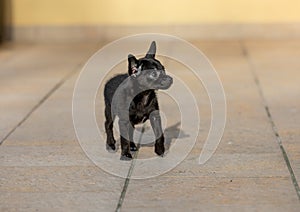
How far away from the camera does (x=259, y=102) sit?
8805 mm

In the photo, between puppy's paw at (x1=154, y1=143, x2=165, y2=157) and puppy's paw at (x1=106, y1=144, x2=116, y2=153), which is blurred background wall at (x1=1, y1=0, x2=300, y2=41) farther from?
puppy's paw at (x1=154, y1=143, x2=165, y2=157)

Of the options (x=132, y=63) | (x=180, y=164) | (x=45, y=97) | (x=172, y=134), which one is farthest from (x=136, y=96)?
(x=45, y=97)

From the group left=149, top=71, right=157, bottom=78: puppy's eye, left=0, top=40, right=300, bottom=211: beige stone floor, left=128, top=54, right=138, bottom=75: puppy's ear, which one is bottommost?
left=0, top=40, right=300, bottom=211: beige stone floor

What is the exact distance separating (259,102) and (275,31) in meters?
A: 5.98

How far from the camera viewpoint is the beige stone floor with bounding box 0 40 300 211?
534 cm

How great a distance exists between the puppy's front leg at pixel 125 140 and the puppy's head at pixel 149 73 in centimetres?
42

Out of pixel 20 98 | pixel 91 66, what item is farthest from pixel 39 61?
pixel 20 98

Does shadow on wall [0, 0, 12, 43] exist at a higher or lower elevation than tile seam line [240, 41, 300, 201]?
higher

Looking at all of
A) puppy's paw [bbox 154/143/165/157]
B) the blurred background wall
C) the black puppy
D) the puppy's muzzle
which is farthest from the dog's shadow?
the blurred background wall

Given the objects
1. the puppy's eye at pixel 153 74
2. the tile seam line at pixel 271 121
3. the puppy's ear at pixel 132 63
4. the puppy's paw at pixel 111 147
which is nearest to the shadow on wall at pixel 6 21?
the tile seam line at pixel 271 121

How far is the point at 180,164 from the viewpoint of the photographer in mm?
6258

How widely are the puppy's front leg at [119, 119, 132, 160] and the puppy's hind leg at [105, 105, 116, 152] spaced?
0.32 metres

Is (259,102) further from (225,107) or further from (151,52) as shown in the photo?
(151,52)

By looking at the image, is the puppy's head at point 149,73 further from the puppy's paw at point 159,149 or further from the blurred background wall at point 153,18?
the blurred background wall at point 153,18
